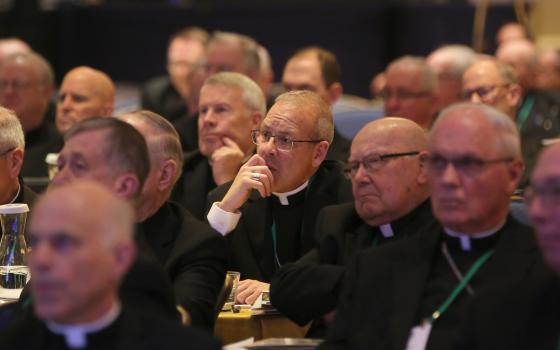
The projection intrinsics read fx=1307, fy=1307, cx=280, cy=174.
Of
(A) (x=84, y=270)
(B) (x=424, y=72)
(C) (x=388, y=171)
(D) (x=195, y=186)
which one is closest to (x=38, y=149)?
(D) (x=195, y=186)

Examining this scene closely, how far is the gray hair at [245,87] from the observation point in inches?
303

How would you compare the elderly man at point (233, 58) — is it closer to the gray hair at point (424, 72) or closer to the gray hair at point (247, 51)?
the gray hair at point (247, 51)

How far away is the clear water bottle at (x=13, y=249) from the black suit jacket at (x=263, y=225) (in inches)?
42.4

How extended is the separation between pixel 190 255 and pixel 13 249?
1008mm

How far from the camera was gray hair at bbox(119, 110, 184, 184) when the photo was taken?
5477 mm

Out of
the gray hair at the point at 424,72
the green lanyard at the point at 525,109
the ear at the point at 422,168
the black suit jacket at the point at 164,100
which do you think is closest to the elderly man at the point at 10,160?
the ear at the point at 422,168

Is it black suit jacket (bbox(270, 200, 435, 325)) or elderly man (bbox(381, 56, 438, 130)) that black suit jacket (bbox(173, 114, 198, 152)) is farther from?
black suit jacket (bbox(270, 200, 435, 325))

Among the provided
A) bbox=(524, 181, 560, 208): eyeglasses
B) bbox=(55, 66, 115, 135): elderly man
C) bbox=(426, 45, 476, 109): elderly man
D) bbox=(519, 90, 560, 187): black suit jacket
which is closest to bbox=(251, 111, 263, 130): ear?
bbox=(55, 66, 115, 135): elderly man

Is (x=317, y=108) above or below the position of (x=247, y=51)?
above

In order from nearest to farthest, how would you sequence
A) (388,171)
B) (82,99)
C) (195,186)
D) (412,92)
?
(388,171), (195,186), (82,99), (412,92)

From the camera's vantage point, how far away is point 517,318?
4.03 m

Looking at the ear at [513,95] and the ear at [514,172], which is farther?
the ear at [513,95]

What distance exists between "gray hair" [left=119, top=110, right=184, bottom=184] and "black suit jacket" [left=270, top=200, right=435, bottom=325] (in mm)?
653

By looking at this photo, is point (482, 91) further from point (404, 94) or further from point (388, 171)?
point (388, 171)
